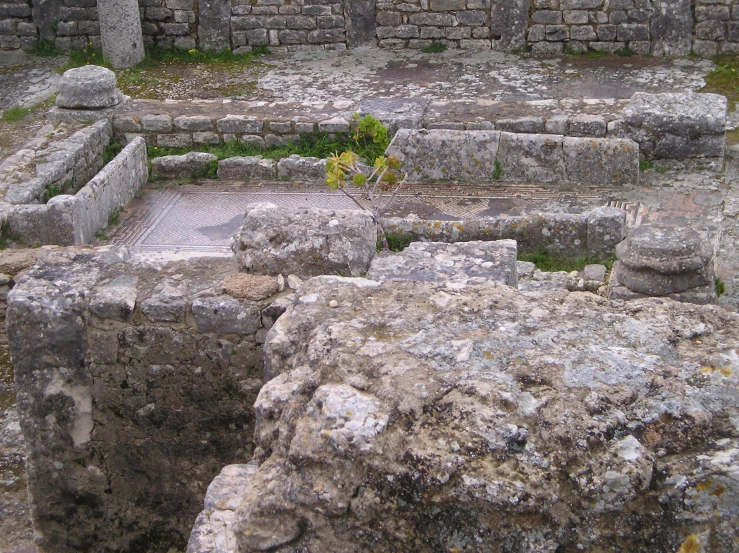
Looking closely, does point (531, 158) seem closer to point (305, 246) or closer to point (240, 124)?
point (240, 124)

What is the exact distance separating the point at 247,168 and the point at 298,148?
637mm

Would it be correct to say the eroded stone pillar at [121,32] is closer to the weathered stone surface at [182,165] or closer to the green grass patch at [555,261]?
the weathered stone surface at [182,165]

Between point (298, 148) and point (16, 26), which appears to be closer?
point (298, 148)

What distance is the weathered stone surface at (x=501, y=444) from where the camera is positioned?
98.2 inches

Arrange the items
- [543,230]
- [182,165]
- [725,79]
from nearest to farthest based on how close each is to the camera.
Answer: [543,230]
[182,165]
[725,79]

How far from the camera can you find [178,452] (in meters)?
4.53

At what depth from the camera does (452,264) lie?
4434mm

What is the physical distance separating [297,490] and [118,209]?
6.67 m

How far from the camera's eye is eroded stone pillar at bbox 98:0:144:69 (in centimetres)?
1202

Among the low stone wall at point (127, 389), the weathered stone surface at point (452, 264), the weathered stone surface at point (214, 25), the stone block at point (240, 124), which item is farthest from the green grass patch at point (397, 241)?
the weathered stone surface at point (214, 25)

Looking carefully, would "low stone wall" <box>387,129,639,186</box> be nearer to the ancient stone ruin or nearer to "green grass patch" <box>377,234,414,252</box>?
the ancient stone ruin

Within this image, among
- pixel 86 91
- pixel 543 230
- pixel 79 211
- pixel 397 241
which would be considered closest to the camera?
pixel 397 241

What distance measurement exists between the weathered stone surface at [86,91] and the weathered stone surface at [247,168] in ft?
5.26

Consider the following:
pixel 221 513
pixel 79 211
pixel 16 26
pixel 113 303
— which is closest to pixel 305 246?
pixel 113 303
